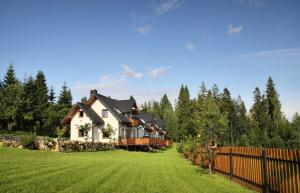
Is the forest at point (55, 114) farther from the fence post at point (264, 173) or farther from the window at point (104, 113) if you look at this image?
the fence post at point (264, 173)

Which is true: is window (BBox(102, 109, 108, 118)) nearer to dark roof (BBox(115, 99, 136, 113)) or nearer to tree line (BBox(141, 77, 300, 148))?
dark roof (BBox(115, 99, 136, 113))

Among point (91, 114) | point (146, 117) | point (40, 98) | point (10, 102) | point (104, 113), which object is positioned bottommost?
point (91, 114)

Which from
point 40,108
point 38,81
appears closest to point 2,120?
point 40,108

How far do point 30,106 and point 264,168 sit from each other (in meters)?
57.2

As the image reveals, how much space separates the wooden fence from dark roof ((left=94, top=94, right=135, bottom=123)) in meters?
33.9

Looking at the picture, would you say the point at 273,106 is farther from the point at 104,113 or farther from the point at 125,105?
the point at 104,113

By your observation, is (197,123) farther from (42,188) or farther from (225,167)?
(42,188)

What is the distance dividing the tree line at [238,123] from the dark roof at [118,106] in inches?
423

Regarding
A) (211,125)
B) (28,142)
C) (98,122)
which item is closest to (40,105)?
(98,122)

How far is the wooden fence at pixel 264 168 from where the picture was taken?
31.8 feet

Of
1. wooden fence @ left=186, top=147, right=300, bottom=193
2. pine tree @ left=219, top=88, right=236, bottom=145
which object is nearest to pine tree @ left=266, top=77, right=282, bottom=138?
pine tree @ left=219, top=88, right=236, bottom=145

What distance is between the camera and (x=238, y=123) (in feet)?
310

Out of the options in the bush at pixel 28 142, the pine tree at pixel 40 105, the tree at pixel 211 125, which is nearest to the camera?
the tree at pixel 211 125

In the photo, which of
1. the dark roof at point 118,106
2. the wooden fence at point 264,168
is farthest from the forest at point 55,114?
the wooden fence at point 264,168
